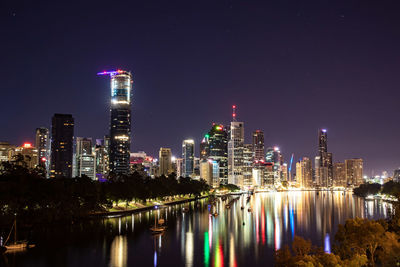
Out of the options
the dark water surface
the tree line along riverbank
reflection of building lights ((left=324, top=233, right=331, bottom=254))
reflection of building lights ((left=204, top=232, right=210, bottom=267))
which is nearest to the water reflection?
the dark water surface

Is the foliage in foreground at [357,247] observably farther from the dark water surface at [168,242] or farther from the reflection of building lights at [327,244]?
the reflection of building lights at [327,244]

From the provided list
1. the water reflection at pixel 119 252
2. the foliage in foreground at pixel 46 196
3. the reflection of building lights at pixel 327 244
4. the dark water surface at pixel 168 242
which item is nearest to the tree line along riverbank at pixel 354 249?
the dark water surface at pixel 168 242

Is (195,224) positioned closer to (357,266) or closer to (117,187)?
(117,187)

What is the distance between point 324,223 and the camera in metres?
79.1

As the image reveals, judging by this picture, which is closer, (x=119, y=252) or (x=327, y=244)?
(x=119, y=252)

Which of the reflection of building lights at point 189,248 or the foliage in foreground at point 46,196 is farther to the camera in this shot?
the foliage in foreground at point 46,196

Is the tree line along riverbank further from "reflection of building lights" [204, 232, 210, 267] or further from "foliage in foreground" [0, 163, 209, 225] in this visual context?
"foliage in foreground" [0, 163, 209, 225]

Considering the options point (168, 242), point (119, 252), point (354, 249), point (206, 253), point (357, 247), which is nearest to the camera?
point (357, 247)

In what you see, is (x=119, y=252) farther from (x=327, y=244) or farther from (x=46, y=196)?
(x=327, y=244)

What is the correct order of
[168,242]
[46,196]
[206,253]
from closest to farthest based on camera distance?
1. [206,253]
2. [168,242]
3. [46,196]

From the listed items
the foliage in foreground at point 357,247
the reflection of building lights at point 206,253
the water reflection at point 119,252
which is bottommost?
the reflection of building lights at point 206,253

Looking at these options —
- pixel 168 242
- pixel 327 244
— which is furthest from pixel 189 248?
pixel 327 244

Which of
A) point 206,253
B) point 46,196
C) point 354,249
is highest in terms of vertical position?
point 46,196

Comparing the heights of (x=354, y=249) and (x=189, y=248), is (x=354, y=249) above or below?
above
